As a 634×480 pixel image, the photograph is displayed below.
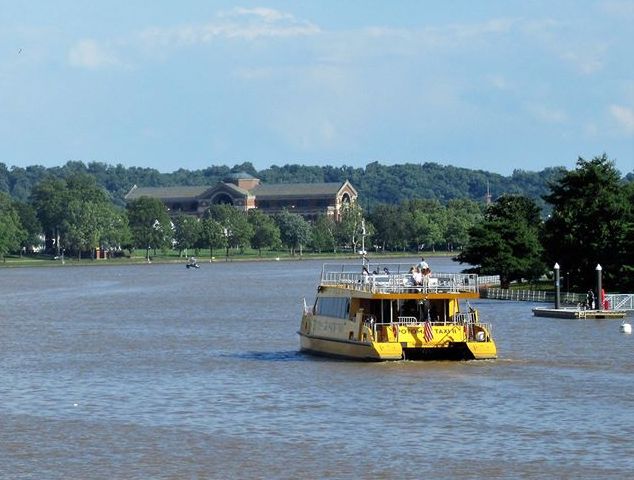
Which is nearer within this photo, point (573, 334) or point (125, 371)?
point (125, 371)

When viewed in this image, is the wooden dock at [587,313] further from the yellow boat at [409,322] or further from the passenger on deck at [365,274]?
the passenger on deck at [365,274]

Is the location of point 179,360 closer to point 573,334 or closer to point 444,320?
point 444,320

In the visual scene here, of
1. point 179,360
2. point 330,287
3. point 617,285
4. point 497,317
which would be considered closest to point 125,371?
point 179,360

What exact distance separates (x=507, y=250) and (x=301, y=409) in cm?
8157

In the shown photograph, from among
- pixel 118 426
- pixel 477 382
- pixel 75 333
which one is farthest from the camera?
pixel 75 333

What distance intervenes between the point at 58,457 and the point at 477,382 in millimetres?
20668

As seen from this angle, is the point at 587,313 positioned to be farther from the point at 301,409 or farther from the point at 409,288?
the point at 301,409

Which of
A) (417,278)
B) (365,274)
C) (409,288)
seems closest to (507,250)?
(365,274)

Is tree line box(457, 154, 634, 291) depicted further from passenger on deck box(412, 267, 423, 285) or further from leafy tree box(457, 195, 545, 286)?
passenger on deck box(412, 267, 423, 285)

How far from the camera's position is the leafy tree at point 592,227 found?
4456 inches

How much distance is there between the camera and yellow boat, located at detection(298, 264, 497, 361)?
65.6 metres

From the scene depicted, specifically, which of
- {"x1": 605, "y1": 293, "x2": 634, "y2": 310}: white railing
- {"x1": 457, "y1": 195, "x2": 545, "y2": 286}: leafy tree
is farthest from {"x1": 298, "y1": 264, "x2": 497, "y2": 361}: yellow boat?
{"x1": 457, "y1": 195, "x2": 545, "y2": 286}: leafy tree

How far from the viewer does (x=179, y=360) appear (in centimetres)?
7456

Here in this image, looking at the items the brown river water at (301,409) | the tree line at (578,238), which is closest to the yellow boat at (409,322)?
the brown river water at (301,409)
